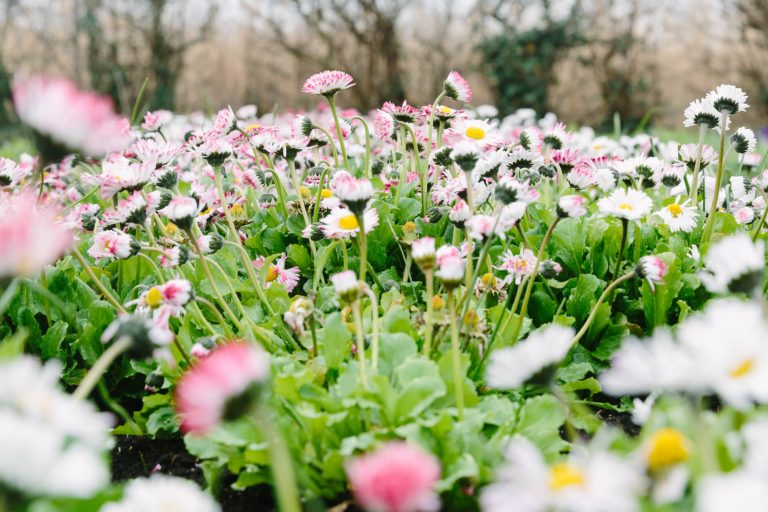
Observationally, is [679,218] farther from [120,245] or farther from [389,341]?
[120,245]

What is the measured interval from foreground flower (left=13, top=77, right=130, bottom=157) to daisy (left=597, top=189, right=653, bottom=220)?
3.03 ft

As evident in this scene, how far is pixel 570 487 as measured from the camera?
721 mm

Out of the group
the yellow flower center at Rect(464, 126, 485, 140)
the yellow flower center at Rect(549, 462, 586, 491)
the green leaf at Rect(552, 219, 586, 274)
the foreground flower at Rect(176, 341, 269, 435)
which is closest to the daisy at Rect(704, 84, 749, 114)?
the green leaf at Rect(552, 219, 586, 274)

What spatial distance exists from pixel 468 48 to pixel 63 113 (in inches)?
430

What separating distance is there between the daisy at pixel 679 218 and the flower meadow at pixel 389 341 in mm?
10

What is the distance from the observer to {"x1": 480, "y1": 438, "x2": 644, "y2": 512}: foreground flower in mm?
685

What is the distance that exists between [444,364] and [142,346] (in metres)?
0.52

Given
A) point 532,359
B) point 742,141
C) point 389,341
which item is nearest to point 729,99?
point 742,141

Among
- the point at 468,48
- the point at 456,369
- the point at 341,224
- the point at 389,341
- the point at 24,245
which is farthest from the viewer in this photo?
the point at 468,48

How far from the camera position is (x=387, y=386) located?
3.95ft

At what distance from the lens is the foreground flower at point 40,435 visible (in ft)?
2.21

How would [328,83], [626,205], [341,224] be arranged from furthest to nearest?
[328,83] → [341,224] → [626,205]

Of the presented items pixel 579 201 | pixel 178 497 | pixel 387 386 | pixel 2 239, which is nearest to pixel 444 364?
pixel 387 386

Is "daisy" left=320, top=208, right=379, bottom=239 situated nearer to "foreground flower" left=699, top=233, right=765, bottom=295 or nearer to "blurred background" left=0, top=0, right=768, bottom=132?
"foreground flower" left=699, top=233, right=765, bottom=295
